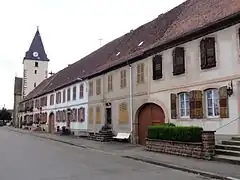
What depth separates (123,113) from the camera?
25.5m

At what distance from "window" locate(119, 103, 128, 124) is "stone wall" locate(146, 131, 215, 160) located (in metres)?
7.28

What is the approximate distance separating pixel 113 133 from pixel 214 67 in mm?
12274

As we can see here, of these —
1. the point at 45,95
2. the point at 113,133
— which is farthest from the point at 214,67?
the point at 45,95

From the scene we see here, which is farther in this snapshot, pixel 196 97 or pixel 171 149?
pixel 196 97

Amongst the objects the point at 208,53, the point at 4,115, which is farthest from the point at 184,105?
the point at 4,115

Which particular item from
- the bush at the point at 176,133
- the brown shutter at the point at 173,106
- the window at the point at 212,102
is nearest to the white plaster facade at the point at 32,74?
the brown shutter at the point at 173,106

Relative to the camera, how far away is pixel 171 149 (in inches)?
647

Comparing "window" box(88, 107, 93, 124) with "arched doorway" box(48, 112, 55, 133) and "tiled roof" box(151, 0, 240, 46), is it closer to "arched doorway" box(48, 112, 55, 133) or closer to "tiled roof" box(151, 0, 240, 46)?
"tiled roof" box(151, 0, 240, 46)

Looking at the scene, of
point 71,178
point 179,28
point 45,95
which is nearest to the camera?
point 71,178

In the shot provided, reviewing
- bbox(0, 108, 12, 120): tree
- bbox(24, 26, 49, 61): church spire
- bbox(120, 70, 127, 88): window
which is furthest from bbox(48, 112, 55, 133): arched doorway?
bbox(0, 108, 12, 120): tree

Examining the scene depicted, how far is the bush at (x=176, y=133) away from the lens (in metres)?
14.9

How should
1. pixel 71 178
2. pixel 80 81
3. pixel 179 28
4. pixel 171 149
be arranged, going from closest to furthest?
pixel 71 178
pixel 171 149
pixel 179 28
pixel 80 81

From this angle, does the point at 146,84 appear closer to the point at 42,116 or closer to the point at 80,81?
the point at 80,81

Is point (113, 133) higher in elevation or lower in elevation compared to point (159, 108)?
lower
